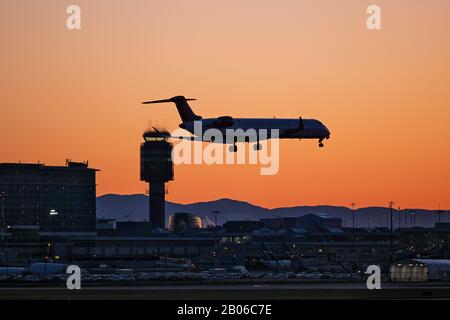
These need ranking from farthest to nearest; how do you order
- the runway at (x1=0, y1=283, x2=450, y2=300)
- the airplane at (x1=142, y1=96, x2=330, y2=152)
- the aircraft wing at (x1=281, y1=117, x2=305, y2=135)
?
the aircraft wing at (x1=281, y1=117, x2=305, y2=135) < the airplane at (x1=142, y1=96, x2=330, y2=152) < the runway at (x1=0, y1=283, x2=450, y2=300)

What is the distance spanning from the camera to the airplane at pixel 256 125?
6757 inches

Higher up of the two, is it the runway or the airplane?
the airplane

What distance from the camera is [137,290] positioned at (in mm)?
133000

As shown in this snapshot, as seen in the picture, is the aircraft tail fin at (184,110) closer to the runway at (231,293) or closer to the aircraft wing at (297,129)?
the aircraft wing at (297,129)

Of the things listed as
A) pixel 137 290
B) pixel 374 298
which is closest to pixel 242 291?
pixel 137 290

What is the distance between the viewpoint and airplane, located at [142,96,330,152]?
172 metres

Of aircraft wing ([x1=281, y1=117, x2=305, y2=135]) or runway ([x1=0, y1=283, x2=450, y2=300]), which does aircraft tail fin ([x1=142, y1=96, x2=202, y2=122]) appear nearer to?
aircraft wing ([x1=281, y1=117, x2=305, y2=135])

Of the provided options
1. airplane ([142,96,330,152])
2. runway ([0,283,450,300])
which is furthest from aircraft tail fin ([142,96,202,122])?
runway ([0,283,450,300])

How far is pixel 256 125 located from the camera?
174750 millimetres

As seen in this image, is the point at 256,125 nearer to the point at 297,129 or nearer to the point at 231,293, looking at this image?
the point at 297,129

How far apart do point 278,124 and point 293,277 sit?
91.0ft

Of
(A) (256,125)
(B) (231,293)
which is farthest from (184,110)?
(B) (231,293)
